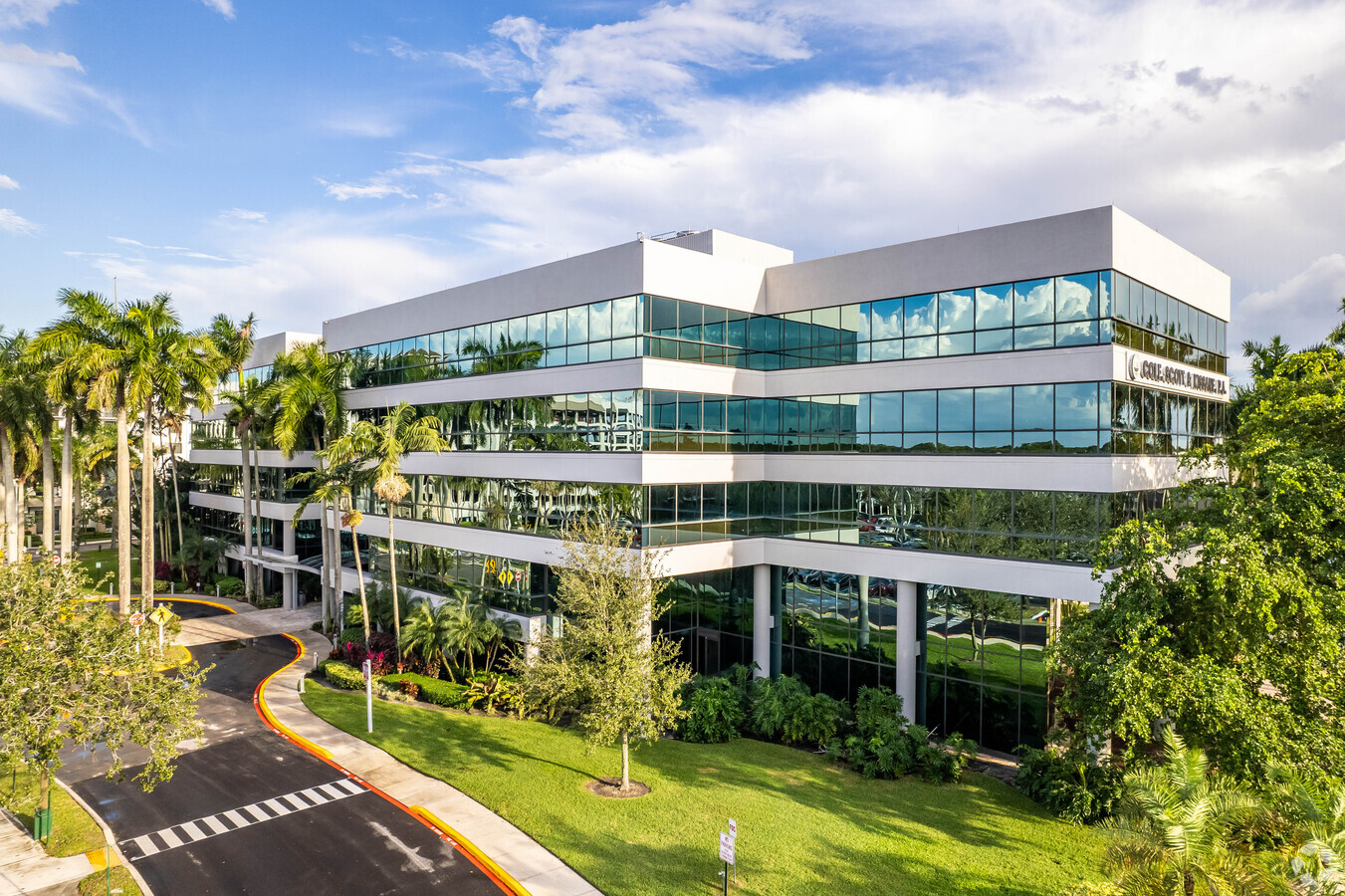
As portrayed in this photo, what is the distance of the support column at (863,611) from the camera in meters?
27.9

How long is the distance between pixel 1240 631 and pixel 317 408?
38.1 meters

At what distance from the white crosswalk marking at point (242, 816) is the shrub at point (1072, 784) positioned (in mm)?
16970

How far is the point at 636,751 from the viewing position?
23375 millimetres

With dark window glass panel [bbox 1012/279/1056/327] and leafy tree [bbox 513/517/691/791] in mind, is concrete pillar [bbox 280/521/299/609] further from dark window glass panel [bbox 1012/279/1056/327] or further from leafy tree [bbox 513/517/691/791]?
dark window glass panel [bbox 1012/279/1056/327]

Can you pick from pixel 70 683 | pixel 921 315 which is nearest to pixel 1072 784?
pixel 921 315

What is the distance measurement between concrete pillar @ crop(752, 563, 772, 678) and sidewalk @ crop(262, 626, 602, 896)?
42.6 feet

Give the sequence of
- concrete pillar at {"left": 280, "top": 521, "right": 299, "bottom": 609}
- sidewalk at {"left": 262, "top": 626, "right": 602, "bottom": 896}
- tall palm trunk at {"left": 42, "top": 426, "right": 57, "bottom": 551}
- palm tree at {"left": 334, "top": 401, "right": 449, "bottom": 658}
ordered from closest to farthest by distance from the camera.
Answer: sidewalk at {"left": 262, "top": 626, "right": 602, "bottom": 896} → palm tree at {"left": 334, "top": 401, "right": 449, "bottom": 658} → tall palm trunk at {"left": 42, "top": 426, "right": 57, "bottom": 551} → concrete pillar at {"left": 280, "top": 521, "right": 299, "bottom": 609}

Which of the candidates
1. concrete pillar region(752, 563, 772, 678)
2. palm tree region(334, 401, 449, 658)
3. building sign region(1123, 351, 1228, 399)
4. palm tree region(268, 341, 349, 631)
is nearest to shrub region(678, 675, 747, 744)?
concrete pillar region(752, 563, 772, 678)

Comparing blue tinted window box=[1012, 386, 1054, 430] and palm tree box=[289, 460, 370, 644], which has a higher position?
blue tinted window box=[1012, 386, 1054, 430]

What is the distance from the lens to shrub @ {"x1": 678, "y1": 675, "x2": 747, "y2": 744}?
25078 mm

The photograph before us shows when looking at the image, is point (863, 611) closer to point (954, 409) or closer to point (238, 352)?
point (954, 409)

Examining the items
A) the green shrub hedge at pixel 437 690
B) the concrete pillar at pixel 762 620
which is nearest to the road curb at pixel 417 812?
the green shrub hedge at pixel 437 690

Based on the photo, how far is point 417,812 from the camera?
771 inches

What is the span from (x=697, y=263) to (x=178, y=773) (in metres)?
21.8
